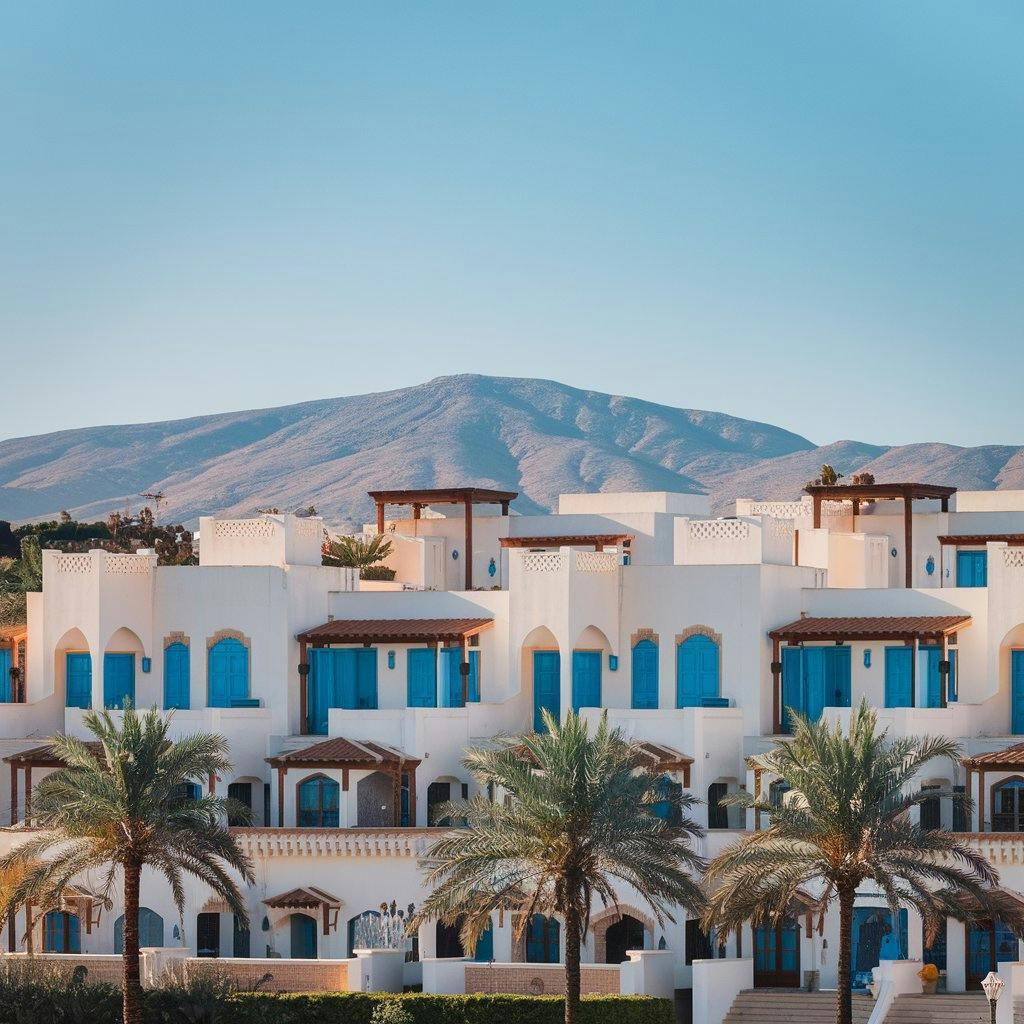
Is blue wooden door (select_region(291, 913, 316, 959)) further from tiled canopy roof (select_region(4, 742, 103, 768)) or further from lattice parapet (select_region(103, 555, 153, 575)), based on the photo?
lattice parapet (select_region(103, 555, 153, 575))

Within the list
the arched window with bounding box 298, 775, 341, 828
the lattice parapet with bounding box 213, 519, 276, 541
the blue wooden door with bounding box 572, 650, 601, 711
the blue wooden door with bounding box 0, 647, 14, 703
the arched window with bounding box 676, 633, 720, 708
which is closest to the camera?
the arched window with bounding box 298, 775, 341, 828

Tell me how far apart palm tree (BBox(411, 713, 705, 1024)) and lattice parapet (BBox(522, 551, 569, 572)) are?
466 inches

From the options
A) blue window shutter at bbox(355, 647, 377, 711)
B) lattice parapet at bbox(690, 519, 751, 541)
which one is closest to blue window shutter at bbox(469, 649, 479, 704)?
blue window shutter at bbox(355, 647, 377, 711)

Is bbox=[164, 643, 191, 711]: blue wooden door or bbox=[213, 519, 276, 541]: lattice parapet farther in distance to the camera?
bbox=[213, 519, 276, 541]: lattice parapet

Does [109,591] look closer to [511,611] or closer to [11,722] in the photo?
[11,722]

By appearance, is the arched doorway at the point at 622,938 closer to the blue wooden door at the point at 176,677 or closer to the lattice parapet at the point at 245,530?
the blue wooden door at the point at 176,677

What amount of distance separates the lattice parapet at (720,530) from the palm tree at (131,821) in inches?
643

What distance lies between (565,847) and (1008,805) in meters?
13.0

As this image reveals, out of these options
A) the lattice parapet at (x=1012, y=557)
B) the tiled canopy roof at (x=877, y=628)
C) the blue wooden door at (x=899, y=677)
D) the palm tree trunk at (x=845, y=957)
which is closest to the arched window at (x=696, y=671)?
the tiled canopy roof at (x=877, y=628)

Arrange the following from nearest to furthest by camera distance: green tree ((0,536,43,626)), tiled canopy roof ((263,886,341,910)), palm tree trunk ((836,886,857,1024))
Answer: palm tree trunk ((836,886,857,1024)) < tiled canopy roof ((263,886,341,910)) < green tree ((0,536,43,626))

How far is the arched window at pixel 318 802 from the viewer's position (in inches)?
2072

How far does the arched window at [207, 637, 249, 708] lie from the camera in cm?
5607

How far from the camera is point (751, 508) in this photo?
233 feet

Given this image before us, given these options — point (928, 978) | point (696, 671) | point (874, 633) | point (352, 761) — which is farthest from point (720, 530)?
point (928, 978)
